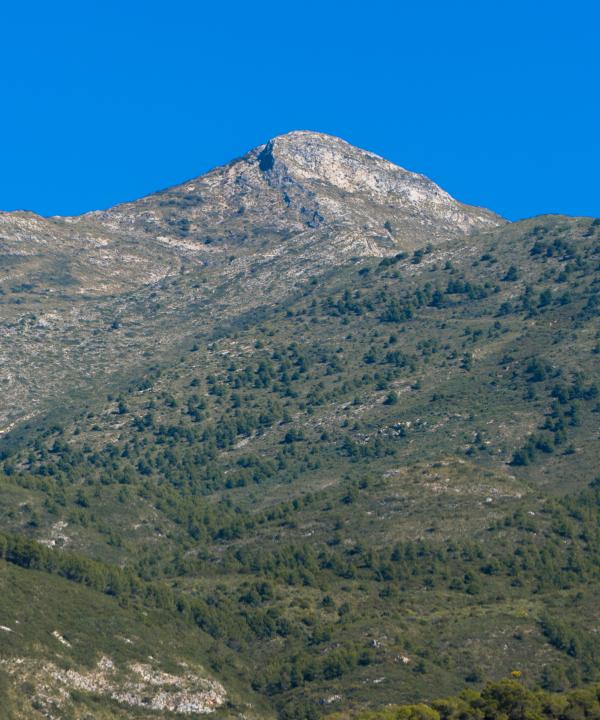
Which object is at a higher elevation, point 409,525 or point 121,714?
point 409,525

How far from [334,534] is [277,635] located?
93.6 ft

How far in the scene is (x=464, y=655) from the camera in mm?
146750

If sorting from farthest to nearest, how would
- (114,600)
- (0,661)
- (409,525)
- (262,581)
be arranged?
1. (409,525)
2. (262,581)
3. (114,600)
4. (0,661)

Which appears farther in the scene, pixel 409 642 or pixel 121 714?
pixel 409 642

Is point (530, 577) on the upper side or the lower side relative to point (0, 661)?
upper

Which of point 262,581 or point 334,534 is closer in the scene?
point 262,581

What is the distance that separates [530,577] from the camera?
168 m

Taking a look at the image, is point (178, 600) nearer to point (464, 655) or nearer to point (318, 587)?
point (318, 587)

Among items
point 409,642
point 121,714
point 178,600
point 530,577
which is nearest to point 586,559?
point 530,577

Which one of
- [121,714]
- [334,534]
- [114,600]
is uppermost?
[334,534]

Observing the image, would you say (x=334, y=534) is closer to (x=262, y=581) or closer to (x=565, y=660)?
(x=262, y=581)

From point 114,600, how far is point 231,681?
17203mm

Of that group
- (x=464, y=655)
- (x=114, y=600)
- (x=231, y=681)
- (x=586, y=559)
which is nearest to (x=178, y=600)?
(x=114, y=600)

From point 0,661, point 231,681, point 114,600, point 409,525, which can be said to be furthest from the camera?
point 409,525
